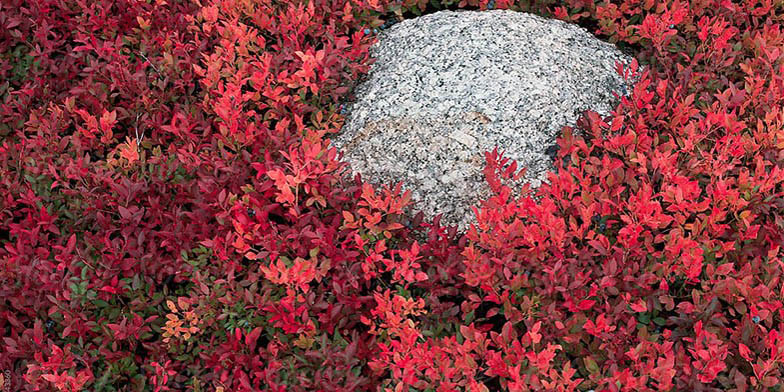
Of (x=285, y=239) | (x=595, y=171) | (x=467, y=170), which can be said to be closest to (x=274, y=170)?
(x=285, y=239)

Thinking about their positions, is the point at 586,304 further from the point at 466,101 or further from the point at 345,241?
the point at 466,101

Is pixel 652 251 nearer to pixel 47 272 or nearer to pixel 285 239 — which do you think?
pixel 285 239

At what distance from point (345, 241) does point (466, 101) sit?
103cm

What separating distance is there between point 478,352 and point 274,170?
3.79ft

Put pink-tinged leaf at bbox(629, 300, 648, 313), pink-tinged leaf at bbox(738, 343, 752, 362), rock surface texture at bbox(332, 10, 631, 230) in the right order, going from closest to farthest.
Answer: pink-tinged leaf at bbox(738, 343, 752, 362)
pink-tinged leaf at bbox(629, 300, 648, 313)
rock surface texture at bbox(332, 10, 631, 230)

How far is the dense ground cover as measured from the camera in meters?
2.62

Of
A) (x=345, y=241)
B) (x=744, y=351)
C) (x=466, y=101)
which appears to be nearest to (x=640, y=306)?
(x=744, y=351)

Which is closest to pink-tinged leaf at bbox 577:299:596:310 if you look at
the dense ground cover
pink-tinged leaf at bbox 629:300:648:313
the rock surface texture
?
the dense ground cover

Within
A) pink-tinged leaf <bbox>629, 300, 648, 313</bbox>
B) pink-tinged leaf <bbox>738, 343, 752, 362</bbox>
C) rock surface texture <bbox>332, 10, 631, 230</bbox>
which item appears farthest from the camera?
rock surface texture <bbox>332, 10, 631, 230</bbox>

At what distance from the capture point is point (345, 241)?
2.91 m

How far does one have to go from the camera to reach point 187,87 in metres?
3.76

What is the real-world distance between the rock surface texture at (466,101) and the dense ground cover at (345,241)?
154 mm

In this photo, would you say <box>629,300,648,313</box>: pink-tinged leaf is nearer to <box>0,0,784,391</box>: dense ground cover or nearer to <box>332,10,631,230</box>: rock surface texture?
<box>0,0,784,391</box>: dense ground cover

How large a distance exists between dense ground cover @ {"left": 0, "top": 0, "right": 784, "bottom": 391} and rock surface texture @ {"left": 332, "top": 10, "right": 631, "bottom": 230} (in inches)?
6.1
